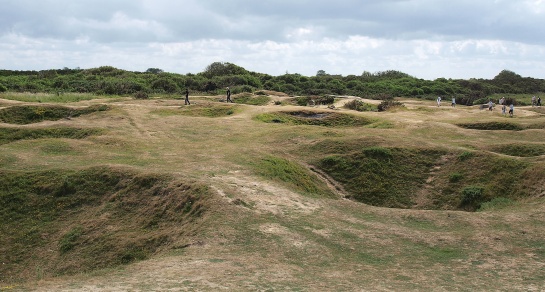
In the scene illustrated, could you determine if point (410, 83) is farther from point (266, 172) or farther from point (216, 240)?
point (216, 240)

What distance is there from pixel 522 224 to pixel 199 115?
93.0 ft

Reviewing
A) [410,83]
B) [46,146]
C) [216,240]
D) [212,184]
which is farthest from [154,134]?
[410,83]

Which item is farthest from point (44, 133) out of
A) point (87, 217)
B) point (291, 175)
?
point (291, 175)

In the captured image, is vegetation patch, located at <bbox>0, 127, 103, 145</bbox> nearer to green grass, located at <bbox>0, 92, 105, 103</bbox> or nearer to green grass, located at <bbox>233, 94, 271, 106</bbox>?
green grass, located at <bbox>0, 92, 105, 103</bbox>

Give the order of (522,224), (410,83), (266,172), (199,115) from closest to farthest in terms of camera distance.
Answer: (522,224), (266,172), (199,115), (410,83)

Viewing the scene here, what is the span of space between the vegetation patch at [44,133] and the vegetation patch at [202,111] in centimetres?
983

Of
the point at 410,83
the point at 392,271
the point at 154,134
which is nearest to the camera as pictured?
the point at 392,271

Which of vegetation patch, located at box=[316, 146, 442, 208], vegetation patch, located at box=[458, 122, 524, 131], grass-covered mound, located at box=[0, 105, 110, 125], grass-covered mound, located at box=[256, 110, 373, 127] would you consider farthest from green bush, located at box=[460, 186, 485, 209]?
grass-covered mound, located at box=[0, 105, 110, 125]

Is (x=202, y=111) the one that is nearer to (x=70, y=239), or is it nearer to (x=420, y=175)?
(x=420, y=175)

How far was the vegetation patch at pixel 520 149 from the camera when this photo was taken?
27.6m

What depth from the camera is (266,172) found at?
23.3 m

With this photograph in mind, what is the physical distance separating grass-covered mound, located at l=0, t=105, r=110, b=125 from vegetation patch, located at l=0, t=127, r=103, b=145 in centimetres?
584

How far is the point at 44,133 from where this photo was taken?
102 feet

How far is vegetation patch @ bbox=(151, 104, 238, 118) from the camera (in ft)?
136
